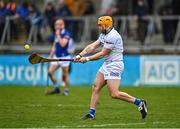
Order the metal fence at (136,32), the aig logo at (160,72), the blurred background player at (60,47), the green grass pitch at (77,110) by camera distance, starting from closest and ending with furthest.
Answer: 1. the green grass pitch at (77,110)
2. the blurred background player at (60,47)
3. the aig logo at (160,72)
4. the metal fence at (136,32)

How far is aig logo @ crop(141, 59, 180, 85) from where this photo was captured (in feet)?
104

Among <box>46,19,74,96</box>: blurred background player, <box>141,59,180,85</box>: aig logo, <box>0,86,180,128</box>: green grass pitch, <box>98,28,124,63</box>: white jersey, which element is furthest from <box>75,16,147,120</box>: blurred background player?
<box>141,59,180,85</box>: aig logo

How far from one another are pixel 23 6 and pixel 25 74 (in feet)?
10.4

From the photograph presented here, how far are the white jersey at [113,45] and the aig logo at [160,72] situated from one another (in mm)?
14278

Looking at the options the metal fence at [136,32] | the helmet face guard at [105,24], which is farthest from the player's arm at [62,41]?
the helmet face guard at [105,24]

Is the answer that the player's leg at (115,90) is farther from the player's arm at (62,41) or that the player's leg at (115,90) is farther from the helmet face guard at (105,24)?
the player's arm at (62,41)

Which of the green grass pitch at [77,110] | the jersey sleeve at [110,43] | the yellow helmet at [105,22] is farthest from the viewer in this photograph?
the yellow helmet at [105,22]

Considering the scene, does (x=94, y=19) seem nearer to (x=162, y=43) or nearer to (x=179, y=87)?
(x=162, y=43)

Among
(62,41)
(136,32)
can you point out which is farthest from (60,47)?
(136,32)

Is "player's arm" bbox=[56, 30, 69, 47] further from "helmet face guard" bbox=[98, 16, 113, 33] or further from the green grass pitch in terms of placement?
"helmet face guard" bbox=[98, 16, 113, 33]

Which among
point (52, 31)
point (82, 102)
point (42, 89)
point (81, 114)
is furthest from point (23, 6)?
point (81, 114)

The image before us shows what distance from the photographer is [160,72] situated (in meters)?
31.8

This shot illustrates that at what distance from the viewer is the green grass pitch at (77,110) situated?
53.0 feet

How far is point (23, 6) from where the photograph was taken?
111 feet
